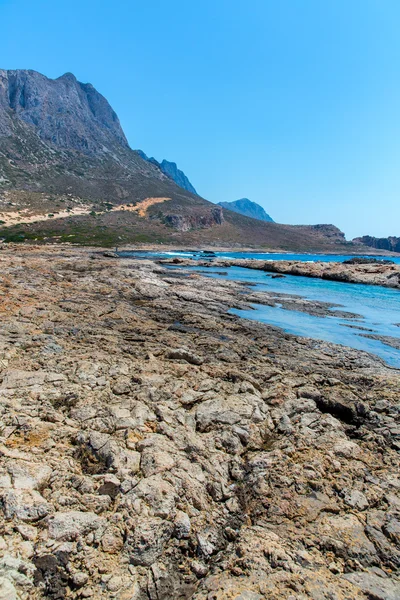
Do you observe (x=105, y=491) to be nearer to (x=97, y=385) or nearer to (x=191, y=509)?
(x=191, y=509)

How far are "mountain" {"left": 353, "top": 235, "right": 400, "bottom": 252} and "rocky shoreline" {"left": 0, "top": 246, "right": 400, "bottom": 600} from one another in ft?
656

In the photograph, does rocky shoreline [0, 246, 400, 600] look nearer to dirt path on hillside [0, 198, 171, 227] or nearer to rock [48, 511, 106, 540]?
rock [48, 511, 106, 540]

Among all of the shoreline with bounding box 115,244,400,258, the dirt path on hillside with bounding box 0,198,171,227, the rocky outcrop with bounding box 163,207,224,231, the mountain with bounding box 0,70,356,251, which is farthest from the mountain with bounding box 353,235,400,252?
the dirt path on hillside with bounding box 0,198,171,227

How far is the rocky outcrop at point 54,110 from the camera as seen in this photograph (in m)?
130

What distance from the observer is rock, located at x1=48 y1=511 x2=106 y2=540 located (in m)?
4.46

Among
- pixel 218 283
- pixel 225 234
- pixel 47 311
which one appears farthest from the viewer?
pixel 225 234

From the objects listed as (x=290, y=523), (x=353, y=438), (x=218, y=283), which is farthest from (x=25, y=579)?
(x=218, y=283)

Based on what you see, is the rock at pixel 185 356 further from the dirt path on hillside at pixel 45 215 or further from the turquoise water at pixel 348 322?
the dirt path on hillside at pixel 45 215

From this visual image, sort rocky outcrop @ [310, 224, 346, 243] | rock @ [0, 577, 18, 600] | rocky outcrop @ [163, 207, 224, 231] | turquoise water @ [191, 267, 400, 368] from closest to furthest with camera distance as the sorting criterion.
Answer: rock @ [0, 577, 18, 600] → turquoise water @ [191, 267, 400, 368] → rocky outcrop @ [163, 207, 224, 231] → rocky outcrop @ [310, 224, 346, 243]

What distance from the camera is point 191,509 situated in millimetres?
5199

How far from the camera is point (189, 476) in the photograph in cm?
568

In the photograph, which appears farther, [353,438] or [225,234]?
[225,234]

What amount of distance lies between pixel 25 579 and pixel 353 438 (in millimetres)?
6541

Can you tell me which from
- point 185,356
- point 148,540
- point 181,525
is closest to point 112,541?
point 148,540
